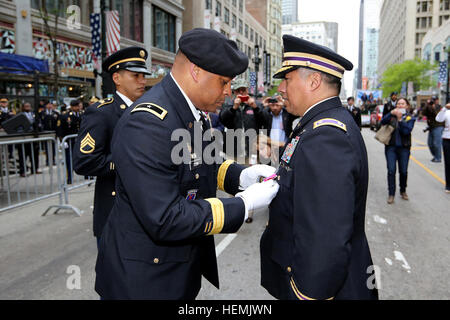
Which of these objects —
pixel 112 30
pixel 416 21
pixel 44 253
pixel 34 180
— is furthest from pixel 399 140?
pixel 416 21

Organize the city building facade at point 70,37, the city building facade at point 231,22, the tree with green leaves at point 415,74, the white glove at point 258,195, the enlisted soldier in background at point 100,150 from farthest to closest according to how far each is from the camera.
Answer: the tree with green leaves at point 415,74, the city building facade at point 231,22, the city building facade at point 70,37, the enlisted soldier in background at point 100,150, the white glove at point 258,195

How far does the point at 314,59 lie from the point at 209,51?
2.14 ft

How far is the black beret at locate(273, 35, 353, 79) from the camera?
207cm

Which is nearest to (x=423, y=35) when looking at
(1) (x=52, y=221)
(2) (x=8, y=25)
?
(2) (x=8, y=25)

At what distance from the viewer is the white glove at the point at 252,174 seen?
2.48 m

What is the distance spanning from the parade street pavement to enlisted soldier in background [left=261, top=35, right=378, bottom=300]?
1.89 metres

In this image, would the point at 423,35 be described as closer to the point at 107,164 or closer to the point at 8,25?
the point at 8,25

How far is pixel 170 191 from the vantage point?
168 centimetres

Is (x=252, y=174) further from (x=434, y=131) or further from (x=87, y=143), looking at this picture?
(x=434, y=131)

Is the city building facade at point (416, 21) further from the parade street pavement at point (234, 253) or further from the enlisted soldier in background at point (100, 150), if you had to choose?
the enlisted soldier in background at point (100, 150)

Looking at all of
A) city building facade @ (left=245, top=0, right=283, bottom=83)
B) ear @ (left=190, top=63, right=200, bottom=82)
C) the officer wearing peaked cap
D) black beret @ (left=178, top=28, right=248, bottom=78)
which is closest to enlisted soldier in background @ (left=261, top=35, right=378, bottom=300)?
the officer wearing peaked cap

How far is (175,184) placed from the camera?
1727 mm

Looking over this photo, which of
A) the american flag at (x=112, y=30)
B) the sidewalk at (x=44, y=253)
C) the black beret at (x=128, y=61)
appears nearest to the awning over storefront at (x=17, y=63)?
the american flag at (x=112, y=30)

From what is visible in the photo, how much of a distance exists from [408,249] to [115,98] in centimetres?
461
